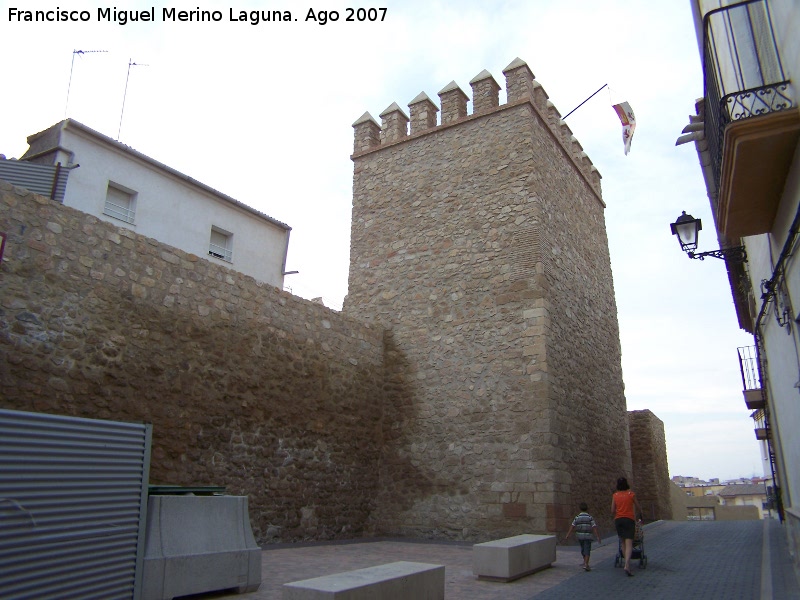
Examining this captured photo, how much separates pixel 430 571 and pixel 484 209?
7.53m

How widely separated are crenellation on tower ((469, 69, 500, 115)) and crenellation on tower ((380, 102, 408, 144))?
5.50ft

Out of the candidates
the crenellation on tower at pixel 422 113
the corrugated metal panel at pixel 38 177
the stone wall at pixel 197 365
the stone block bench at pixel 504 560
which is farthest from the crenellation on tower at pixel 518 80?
the corrugated metal panel at pixel 38 177

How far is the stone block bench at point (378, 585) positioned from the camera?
375cm

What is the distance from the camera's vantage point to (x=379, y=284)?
12.0m

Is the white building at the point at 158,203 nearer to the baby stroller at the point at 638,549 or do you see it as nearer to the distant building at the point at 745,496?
the baby stroller at the point at 638,549

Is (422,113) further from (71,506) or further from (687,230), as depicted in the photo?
(71,506)

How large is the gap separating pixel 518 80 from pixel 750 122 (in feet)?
27.6

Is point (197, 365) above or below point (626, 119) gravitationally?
below

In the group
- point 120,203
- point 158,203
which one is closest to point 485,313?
point 158,203

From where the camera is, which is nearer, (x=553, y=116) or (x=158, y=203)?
(x=553, y=116)

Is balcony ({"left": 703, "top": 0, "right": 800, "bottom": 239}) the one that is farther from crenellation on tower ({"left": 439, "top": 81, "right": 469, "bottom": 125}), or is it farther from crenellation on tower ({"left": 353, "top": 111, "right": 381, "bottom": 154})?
crenellation on tower ({"left": 353, "top": 111, "right": 381, "bottom": 154})

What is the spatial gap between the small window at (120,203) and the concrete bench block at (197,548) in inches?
370

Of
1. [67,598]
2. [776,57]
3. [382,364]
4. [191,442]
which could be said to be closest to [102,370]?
[191,442]

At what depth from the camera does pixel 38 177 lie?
1132 cm
